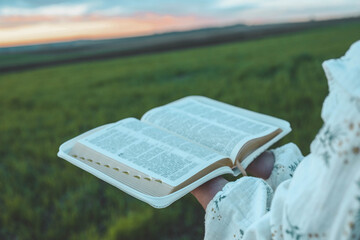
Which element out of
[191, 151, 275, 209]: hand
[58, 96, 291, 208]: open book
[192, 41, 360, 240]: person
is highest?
[192, 41, 360, 240]: person

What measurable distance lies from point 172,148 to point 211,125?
0.19 meters

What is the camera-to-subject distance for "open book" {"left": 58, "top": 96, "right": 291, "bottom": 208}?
71cm

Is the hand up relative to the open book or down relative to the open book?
down

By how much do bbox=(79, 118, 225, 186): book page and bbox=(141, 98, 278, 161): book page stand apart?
49 mm

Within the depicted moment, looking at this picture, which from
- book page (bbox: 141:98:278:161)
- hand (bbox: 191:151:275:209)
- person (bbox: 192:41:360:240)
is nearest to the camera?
person (bbox: 192:41:360:240)

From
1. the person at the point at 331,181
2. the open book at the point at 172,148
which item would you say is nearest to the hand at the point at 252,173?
the open book at the point at 172,148

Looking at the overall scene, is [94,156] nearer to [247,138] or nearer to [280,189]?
[247,138]

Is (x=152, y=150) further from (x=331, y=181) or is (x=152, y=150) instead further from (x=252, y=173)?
(x=331, y=181)

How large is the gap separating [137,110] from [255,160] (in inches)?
65.4

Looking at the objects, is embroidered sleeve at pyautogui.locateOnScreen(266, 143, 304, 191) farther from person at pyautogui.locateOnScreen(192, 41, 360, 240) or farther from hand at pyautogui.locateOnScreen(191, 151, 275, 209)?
person at pyautogui.locateOnScreen(192, 41, 360, 240)

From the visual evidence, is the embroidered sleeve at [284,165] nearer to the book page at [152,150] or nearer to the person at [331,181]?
the book page at [152,150]

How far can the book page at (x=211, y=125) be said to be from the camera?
87 cm

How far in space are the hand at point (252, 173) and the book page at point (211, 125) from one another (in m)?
0.07

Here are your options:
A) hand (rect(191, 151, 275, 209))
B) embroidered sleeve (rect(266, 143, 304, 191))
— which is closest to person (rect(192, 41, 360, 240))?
hand (rect(191, 151, 275, 209))
